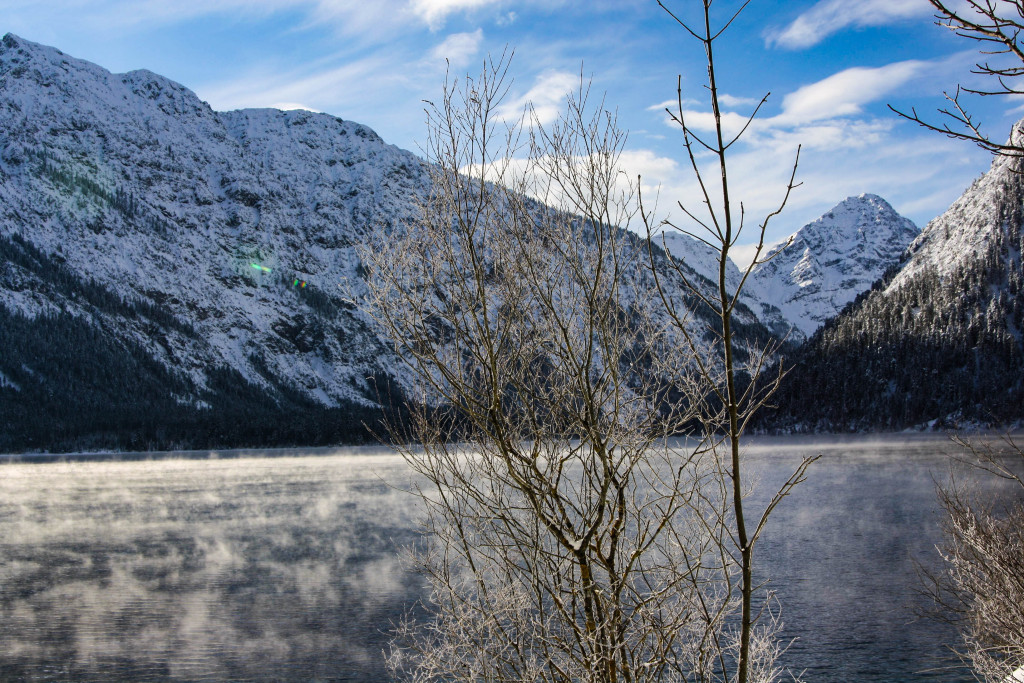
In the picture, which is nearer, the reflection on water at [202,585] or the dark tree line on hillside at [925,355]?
the reflection on water at [202,585]

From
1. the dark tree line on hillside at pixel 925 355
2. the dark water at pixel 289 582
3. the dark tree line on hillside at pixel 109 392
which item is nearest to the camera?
the dark water at pixel 289 582

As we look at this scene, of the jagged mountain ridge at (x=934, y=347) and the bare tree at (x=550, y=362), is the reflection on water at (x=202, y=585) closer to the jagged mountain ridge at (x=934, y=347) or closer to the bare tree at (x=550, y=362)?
the bare tree at (x=550, y=362)

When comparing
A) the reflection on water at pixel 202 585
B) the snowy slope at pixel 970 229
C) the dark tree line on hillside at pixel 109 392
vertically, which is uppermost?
the snowy slope at pixel 970 229

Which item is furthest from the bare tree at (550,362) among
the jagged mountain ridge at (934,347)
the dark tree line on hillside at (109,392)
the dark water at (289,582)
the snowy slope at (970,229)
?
the snowy slope at (970,229)

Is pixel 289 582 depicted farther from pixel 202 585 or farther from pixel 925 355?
pixel 925 355

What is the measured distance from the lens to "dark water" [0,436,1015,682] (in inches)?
864

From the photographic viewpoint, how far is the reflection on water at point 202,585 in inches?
890

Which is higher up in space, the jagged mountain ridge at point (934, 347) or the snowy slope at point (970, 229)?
the snowy slope at point (970, 229)

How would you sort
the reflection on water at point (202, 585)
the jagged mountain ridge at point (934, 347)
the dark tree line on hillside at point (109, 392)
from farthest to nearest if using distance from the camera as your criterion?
the dark tree line on hillside at point (109, 392), the jagged mountain ridge at point (934, 347), the reflection on water at point (202, 585)

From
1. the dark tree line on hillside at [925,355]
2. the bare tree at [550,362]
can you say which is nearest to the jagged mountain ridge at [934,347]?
the dark tree line on hillside at [925,355]

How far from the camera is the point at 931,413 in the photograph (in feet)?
374

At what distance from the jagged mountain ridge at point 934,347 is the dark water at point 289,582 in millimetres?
62805

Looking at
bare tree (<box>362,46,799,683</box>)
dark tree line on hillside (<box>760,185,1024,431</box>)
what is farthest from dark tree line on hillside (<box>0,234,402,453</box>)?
bare tree (<box>362,46,799,683</box>)

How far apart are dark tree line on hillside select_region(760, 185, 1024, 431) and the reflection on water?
276 ft
